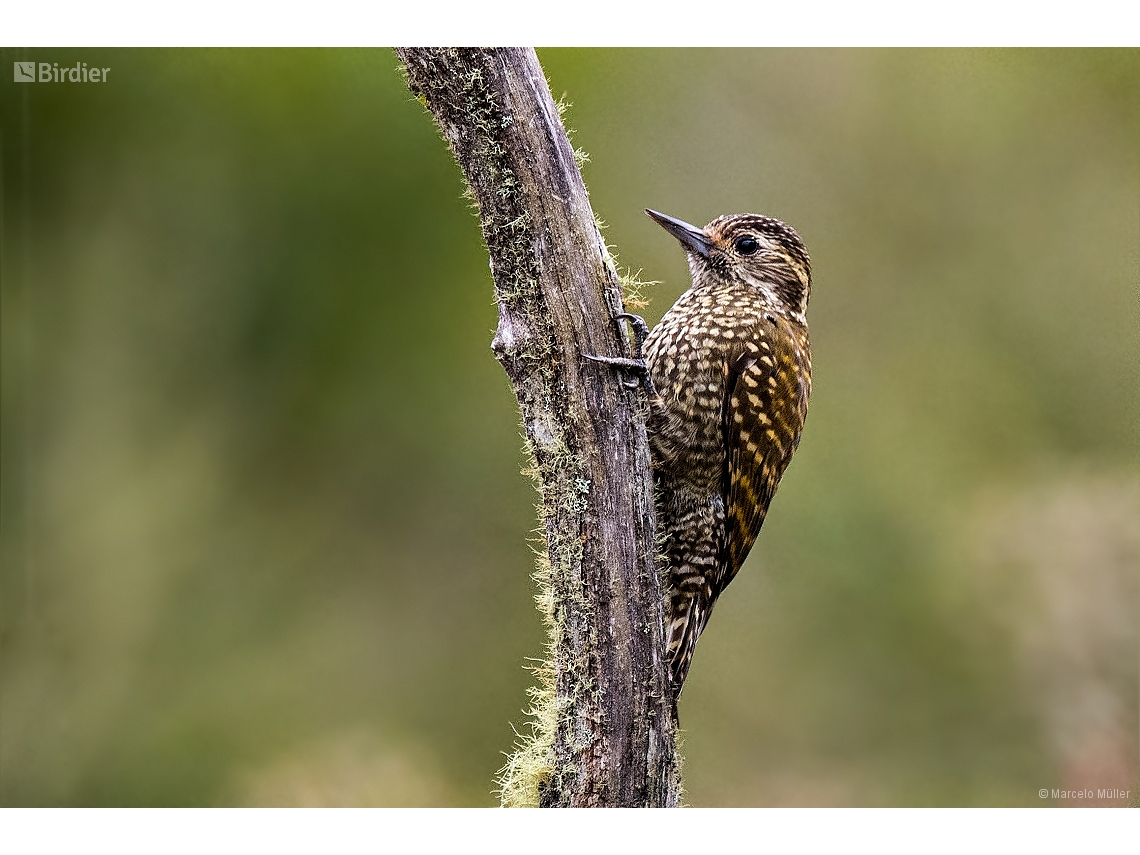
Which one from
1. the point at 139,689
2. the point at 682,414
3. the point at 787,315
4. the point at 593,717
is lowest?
the point at 593,717

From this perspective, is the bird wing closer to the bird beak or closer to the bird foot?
the bird beak

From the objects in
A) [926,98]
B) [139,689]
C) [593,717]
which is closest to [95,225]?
[139,689]

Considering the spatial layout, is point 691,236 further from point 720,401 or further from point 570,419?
point 570,419

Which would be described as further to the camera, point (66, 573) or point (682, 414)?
point (66, 573)

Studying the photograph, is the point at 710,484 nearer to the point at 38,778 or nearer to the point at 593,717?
the point at 593,717

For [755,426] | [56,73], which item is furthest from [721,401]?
[56,73]

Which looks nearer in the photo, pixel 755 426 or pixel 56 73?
pixel 755 426
